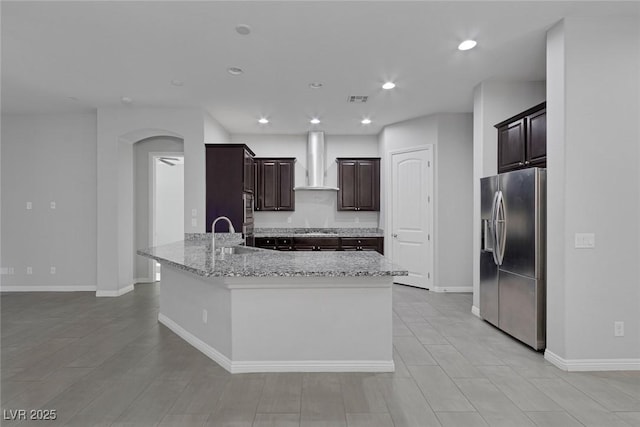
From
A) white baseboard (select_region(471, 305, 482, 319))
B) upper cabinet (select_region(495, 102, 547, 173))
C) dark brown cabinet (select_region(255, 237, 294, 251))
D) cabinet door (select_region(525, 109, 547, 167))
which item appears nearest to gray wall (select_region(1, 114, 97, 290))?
dark brown cabinet (select_region(255, 237, 294, 251))

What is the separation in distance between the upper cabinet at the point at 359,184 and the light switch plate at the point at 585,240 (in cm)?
415

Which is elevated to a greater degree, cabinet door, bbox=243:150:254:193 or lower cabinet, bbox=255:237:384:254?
cabinet door, bbox=243:150:254:193

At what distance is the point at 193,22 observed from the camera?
2.95m

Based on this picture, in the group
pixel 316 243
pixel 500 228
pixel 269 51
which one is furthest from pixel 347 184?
pixel 269 51

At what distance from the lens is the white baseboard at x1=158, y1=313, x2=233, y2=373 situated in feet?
9.71

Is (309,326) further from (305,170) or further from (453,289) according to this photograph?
(305,170)

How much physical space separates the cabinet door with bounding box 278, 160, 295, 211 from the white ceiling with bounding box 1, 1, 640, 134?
179 centimetres

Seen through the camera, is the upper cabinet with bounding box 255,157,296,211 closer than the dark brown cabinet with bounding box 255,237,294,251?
No

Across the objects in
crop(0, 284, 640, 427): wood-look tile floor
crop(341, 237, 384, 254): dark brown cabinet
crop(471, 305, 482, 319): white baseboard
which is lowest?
crop(0, 284, 640, 427): wood-look tile floor

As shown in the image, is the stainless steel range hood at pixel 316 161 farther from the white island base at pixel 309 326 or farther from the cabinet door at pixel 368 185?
the white island base at pixel 309 326

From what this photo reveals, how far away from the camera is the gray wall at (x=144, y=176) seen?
6242 mm

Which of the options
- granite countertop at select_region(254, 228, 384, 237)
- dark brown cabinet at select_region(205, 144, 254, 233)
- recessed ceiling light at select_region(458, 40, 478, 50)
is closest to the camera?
recessed ceiling light at select_region(458, 40, 478, 50)

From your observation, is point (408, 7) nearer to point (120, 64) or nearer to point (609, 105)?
point (609, 105)

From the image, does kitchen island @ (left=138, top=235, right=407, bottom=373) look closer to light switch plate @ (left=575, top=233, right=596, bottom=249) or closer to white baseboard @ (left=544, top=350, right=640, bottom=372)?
white baseboard @ (left=544, top=350, right=640, bottom=372)
